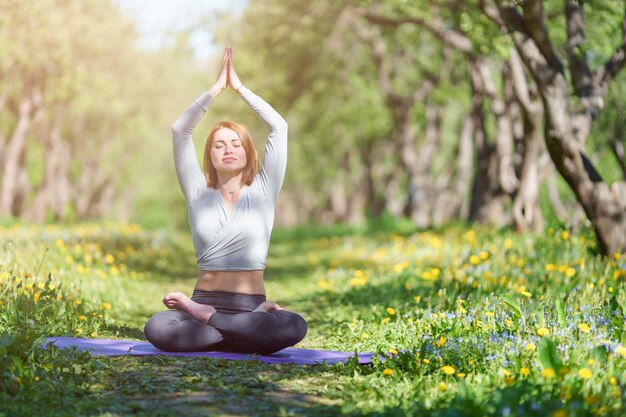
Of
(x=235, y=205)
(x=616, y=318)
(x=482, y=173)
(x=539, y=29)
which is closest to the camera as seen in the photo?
(x=616, y=318)

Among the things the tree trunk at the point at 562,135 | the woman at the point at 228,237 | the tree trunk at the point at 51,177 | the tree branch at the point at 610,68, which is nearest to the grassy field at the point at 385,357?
the woman at the point at 228,237

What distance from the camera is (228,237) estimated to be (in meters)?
6.40

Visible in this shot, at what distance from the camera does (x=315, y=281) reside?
13383mm

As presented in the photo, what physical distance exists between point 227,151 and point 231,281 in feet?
3.25

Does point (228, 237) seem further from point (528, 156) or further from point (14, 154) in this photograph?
point (14, 154)

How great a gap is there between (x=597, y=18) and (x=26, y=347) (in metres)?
14.4

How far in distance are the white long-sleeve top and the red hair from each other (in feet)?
Result: 0.25

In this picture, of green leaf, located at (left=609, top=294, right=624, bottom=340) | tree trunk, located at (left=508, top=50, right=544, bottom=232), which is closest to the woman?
green leaf, located at (left=609, top=294, right=624, bottom=340)

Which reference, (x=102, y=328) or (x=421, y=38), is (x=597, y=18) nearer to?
(x=421, y=38)

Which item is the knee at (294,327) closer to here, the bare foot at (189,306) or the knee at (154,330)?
the bare foot at (189,306)

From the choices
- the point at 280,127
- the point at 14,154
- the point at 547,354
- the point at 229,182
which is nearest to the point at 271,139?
the point at 280,127

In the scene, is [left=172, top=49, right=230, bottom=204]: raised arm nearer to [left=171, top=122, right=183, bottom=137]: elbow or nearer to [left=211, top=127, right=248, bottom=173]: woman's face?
[left=171, top=122, right=183, bottom=137]: elbow

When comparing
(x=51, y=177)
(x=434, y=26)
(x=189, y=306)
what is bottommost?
(x=189, y=306)

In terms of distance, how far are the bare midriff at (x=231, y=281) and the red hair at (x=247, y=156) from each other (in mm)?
715
